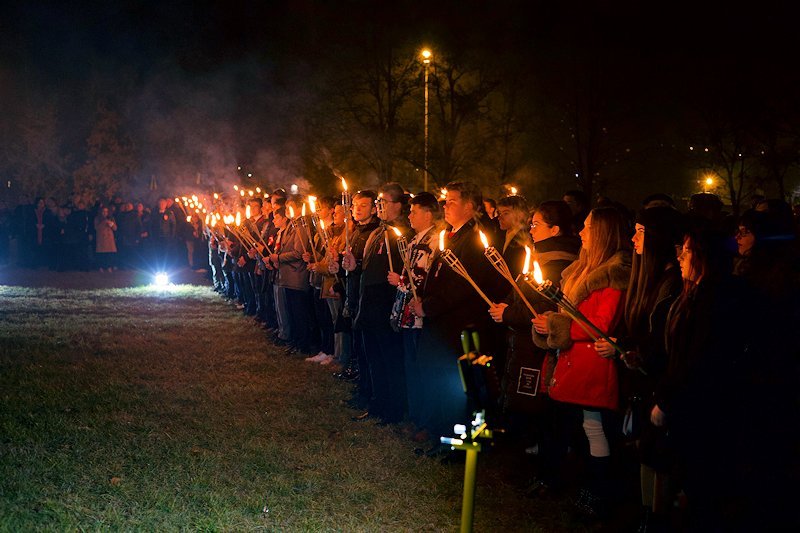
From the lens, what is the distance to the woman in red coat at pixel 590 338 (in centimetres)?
518

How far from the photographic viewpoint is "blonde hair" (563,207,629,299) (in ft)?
Answer: 17.4

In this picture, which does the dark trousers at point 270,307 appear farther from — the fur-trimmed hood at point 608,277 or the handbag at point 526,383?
the fur-trimmed hood at point 608,277

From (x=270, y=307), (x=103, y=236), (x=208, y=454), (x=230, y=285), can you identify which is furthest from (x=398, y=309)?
(x=103, y=236)

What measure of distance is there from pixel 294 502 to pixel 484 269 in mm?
2291

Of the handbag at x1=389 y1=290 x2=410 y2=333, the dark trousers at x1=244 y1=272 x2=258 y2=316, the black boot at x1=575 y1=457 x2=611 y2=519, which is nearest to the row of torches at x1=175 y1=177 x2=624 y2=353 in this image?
the handbag at x1=389 y1=290 x2=410 y2=333

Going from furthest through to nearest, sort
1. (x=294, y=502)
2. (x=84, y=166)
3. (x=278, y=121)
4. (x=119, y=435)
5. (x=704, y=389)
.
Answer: (x=84, y=166)
(x=278, y=121)
(x=119, y=435)
(x=294, y=502)
(x=704, y=389)

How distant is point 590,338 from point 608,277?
0.39 metres

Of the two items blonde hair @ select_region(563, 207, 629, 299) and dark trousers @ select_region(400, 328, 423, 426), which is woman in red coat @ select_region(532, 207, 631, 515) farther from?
dark trousers @ select_region(400, 328, 423, 426)

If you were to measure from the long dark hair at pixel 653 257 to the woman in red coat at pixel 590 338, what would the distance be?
0.20m

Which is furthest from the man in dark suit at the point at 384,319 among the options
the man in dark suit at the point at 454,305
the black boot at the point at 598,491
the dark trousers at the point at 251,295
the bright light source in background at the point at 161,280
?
the bright light source in background at the point at 161,280

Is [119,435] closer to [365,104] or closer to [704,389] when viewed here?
[704,389]

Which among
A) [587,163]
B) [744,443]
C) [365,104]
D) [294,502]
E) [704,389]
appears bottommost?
[294,502]

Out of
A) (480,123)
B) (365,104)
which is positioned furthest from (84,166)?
(480,123)

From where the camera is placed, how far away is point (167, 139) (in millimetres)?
36219
